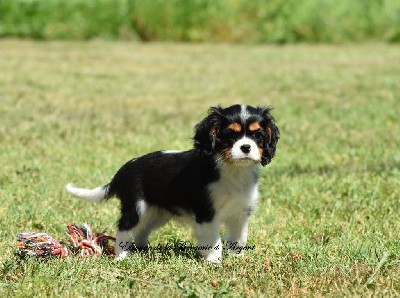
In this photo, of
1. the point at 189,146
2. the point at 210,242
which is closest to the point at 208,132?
the point at 210,242

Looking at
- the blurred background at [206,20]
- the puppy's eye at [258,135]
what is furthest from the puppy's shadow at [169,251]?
the blurred background at [206,20]

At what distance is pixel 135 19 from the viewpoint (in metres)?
21.5

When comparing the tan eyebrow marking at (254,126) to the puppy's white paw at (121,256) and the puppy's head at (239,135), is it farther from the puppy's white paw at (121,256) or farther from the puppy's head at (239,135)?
the puppy's white paw at (121,256)

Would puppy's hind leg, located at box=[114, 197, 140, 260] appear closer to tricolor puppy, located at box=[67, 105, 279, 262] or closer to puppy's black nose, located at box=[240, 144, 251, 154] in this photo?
tricolor puppy, located at box=[67, 105, 279, 262]

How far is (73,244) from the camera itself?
219 inches

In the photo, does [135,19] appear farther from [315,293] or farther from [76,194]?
[315,293]

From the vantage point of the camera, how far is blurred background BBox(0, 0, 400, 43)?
69.3 ft

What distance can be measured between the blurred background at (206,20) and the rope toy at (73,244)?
1589 centimetres

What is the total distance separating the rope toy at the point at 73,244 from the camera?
5.24 m

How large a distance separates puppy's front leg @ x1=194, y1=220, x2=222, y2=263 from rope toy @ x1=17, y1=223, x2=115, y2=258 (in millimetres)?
715

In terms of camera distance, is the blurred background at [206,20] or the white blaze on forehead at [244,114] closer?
the white blaze on forehead at [244,114]

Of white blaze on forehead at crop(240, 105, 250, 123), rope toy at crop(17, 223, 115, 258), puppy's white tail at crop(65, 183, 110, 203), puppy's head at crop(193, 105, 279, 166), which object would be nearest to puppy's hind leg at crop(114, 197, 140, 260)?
rope toy at crop(17, 223, 115, 258)

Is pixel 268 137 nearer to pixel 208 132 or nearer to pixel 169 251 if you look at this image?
pixel 208 132

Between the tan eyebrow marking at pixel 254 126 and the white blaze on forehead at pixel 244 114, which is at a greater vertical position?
the white blaze on forehead at pixel 244 114
